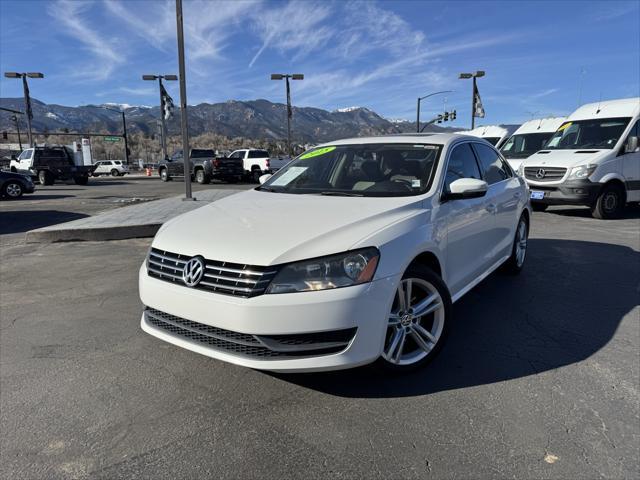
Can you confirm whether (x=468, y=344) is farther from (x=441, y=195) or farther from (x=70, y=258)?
(x=70, y=258)

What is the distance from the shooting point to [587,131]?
11.0 m

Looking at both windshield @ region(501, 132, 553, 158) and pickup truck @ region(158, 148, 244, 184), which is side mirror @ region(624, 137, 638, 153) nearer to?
windshield @ region(501, 132, 553, 158)

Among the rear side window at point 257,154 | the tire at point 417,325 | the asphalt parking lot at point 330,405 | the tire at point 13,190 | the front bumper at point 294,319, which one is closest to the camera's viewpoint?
the asphalt parking lot at point 330,405

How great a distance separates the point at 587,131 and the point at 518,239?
7.40m

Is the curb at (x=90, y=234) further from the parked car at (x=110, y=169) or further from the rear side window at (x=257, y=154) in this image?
the parked car at (x=110, y=169)

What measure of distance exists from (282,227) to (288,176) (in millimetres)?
1637

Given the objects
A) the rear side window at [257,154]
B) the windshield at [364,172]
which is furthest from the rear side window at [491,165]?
the rear side window at [257,154]

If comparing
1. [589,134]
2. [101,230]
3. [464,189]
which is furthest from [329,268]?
[589,134]

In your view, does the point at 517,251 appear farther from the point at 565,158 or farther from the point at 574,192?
the point at 565,158

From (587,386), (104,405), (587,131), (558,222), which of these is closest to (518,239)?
(587,386)

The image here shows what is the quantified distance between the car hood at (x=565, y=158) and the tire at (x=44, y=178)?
2338cm

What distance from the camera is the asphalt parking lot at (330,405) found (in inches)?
88.4

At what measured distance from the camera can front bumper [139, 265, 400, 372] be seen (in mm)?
2467

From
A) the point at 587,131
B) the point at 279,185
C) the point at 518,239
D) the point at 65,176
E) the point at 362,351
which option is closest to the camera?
the point at 362,351
